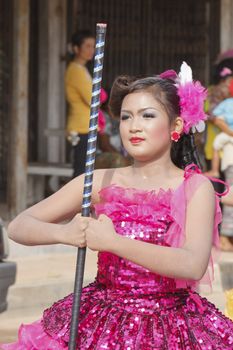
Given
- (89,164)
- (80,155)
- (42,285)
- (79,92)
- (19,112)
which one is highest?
(89,164)

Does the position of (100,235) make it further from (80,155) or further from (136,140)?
(80,155)

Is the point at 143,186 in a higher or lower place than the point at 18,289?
higher

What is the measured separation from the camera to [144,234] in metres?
3.82

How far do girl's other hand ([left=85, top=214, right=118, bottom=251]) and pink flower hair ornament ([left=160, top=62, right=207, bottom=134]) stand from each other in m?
0.64

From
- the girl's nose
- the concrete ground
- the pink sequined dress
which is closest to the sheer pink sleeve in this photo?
the pink sequined dress

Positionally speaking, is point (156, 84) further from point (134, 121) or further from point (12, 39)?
point (12, 39)

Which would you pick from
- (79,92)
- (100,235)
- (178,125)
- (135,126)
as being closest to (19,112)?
(79,92)

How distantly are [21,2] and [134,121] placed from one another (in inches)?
268

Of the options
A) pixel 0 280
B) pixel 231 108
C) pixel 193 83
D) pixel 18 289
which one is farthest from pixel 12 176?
pixel 193 83

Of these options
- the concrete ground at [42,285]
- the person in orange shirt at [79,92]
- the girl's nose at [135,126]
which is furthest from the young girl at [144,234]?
the person in orange shirt at [79,92]

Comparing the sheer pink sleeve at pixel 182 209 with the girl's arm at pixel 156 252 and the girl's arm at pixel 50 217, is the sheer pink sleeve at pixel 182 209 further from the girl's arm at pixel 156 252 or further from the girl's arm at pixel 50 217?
the girl's arm at pixel 50 217

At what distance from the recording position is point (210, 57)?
41.3 ft

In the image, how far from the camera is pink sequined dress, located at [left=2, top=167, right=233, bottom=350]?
12.3ft

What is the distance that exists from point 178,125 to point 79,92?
659 centimetres
